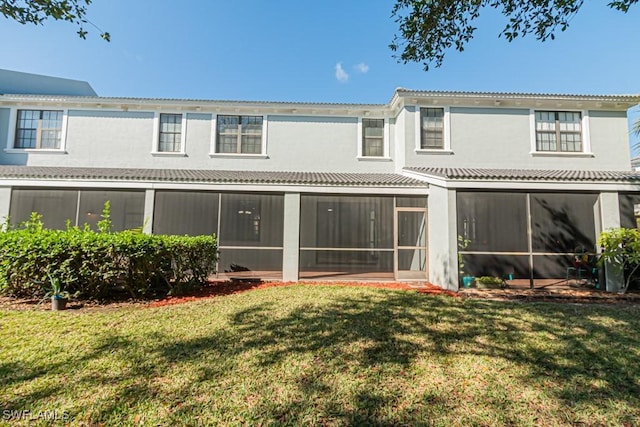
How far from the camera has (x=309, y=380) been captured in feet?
12.4

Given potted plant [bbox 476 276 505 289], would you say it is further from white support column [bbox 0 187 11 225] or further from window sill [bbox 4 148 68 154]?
window sill [bbox 4 148 68 154]

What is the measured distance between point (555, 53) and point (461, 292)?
22.5 feet

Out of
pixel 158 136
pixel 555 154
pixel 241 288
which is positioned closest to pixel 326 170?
pixel 241 288

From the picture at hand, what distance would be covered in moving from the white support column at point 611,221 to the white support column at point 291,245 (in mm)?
9078

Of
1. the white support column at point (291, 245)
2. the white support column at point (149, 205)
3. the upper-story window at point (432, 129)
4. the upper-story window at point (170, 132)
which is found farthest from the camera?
the upper-story window at point (170, 132)

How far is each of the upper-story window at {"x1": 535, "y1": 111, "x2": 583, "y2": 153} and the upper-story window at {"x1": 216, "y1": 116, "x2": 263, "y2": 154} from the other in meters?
11.6

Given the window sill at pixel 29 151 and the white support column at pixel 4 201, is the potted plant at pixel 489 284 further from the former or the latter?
the window sill at pixel 29 151

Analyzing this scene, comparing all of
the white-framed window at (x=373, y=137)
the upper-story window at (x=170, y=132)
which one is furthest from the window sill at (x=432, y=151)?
the upper-story window at (x=170, y=132)

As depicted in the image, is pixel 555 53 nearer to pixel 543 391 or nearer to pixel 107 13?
pixel 543 391

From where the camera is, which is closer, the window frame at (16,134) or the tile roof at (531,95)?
the tile roof at (531,95)

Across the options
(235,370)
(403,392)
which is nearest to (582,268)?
(403,392)

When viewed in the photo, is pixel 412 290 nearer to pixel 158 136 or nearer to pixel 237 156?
pixel 237 156

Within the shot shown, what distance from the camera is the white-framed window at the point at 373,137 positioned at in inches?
534

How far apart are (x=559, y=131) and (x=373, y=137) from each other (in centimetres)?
736
